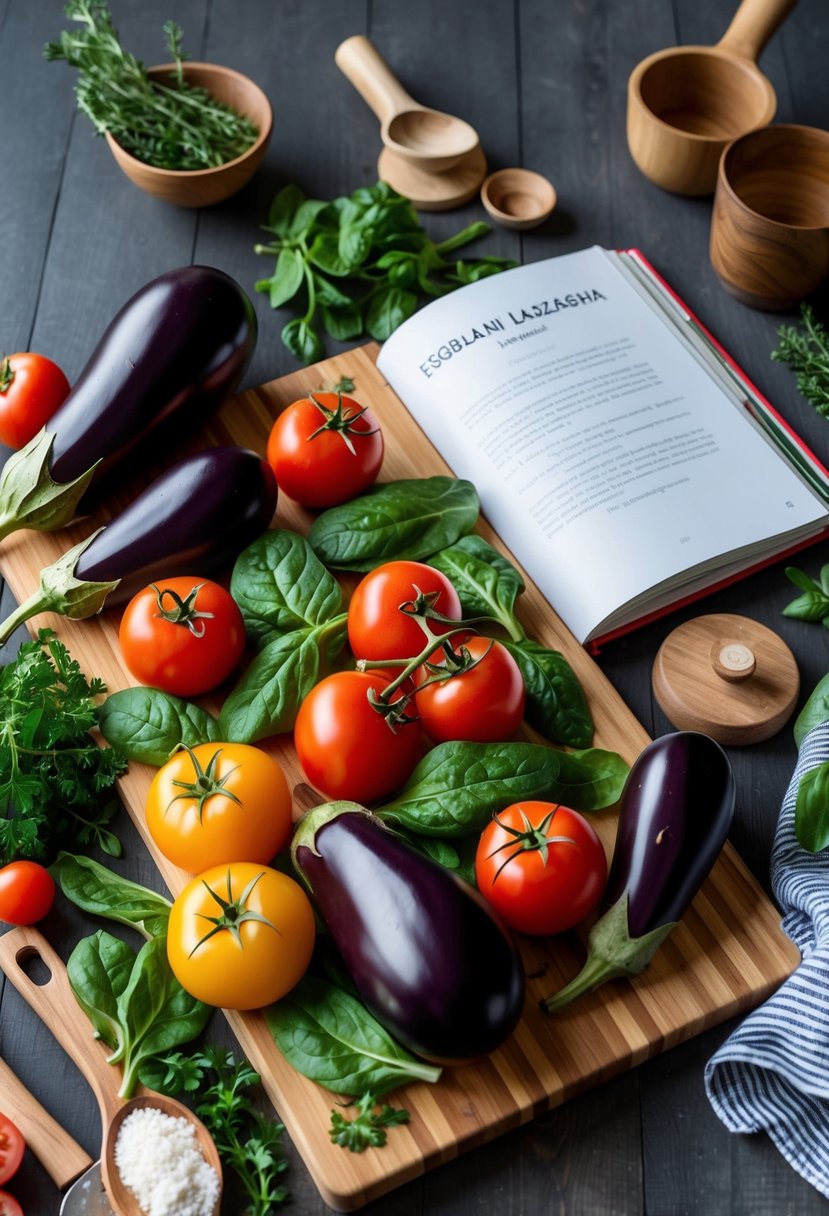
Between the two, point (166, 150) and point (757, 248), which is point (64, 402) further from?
point (757, 248)

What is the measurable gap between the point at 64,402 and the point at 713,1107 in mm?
1009

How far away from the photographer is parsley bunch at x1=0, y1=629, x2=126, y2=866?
116 centimetres

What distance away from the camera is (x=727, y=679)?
1.31 meters

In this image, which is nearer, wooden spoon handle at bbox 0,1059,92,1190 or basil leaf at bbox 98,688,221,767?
wooden spoon handle at bbox 0,1059,92,1190

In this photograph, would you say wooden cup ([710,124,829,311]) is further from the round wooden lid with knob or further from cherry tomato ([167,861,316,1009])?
cherry tomato ([167,861,316,1009])

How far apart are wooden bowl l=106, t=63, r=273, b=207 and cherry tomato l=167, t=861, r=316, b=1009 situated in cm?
98

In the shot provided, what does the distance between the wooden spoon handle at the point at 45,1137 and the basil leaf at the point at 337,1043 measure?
198mm

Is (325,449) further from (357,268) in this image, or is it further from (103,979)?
(103,979)

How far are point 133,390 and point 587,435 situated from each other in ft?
1.73

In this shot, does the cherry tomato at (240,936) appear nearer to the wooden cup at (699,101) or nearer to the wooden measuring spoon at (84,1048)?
the wooden measuring spoon at (84,1048)

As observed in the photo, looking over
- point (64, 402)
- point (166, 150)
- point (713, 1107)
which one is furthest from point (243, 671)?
point (166, 150)

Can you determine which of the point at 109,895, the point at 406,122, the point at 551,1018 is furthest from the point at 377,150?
the point at 551,1018

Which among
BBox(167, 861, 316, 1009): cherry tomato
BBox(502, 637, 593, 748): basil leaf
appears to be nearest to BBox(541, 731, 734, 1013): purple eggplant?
BBox(502, 637, 593, 748): basil leaf

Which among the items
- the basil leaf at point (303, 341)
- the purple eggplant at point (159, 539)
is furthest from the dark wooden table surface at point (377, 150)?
the purple eggplant at point (159, 539)
